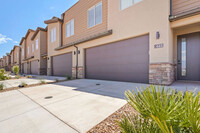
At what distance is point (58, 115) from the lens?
2.10m

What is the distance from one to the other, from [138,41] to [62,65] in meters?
8.47

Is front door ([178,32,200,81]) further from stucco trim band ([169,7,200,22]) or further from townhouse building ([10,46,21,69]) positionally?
townhouse building ([10,46,21,69])

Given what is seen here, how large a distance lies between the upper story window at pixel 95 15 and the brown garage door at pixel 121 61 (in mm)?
2132

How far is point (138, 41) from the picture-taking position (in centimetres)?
534

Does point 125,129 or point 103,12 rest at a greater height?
point 103,12

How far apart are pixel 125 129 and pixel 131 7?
6.33 metres

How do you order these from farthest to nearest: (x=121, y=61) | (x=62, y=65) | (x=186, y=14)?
1. (x=62, y=65)
2. (x=121, y=61)
3. (x=186, y=14)

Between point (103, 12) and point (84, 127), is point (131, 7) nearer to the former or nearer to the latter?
point (103, 12)

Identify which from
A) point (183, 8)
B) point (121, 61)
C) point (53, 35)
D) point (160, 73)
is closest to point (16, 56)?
point (53, 35)

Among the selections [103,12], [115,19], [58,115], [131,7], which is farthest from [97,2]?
[58,115]

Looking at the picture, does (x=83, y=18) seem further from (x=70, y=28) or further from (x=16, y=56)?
(x=16, y=56)

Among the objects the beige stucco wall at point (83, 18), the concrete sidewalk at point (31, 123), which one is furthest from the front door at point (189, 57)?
the concrete sidewalk at point (31, 123)

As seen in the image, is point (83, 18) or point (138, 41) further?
point (83, 18)

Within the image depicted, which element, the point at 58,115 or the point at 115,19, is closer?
the point at 58,115
